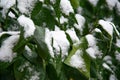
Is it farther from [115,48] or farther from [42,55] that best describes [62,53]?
[115,48]

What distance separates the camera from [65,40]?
0.98 meters

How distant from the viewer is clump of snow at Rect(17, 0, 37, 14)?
102 cm

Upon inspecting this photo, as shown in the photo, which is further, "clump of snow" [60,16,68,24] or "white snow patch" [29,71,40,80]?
"clump of snow" [60,16,68,24]

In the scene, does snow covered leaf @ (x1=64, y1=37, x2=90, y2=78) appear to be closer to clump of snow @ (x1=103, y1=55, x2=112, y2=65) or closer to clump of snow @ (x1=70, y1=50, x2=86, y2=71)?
clump of snow @ (x1=70, y1=50, x2=86, y2=71)

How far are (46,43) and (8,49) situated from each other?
11cm

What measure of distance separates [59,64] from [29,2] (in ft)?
0.71

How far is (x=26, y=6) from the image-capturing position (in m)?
1.02

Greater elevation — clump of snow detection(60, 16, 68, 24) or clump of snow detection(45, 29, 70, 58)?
clump of snow detection(45, 29, 70, 58)

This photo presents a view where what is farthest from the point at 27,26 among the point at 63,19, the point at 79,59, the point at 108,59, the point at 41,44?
the point at 108,59

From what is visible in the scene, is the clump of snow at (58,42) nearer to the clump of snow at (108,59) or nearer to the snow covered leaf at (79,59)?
the snow covered leaf at (79,59)

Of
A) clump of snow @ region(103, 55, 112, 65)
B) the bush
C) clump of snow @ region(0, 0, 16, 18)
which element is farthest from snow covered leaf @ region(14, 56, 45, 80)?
clump of snow @ region(103, 55, 112, 65)

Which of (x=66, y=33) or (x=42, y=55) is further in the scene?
(x=66, y=33)

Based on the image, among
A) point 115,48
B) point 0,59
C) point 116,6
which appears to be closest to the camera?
point 0,59

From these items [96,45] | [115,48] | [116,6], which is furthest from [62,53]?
[116,6]
